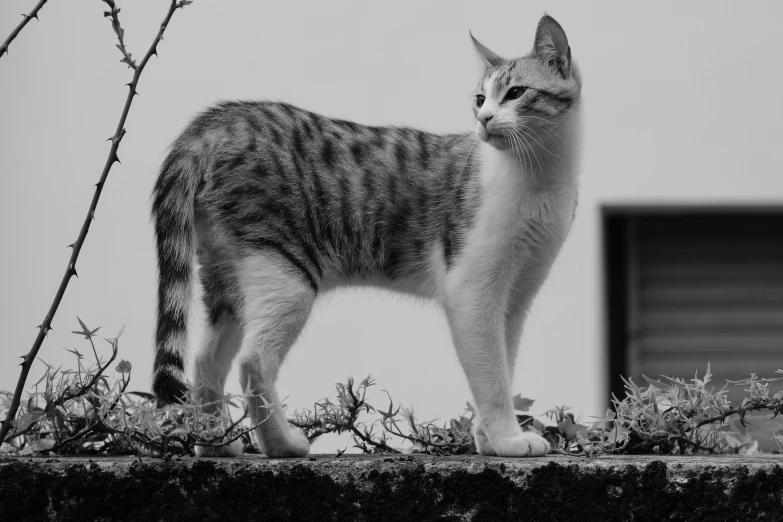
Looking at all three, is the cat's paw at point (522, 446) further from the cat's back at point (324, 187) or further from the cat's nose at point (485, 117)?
the cat's nose at point (485, 117)

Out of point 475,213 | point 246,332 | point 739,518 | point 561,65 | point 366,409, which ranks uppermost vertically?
point 561,65

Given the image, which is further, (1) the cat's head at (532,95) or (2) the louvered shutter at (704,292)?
(2) the louvered shutter at (704,292)

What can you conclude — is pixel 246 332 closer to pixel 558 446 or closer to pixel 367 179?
pixel 367 179

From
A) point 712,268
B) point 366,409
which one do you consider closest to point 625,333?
point 712,268

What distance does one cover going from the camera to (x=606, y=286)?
15.4ft

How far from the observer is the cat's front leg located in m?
2.01

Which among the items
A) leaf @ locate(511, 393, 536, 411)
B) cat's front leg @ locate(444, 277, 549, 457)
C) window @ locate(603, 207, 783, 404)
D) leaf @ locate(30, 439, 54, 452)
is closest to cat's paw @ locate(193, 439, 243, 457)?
leaf @ locate(30, 439, 54, 452)

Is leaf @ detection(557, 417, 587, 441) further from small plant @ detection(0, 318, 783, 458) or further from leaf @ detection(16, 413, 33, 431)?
leaf @ detection(16, 413, 33, 431)

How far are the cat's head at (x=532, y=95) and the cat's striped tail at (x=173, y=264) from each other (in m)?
0.73

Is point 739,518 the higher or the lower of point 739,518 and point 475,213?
the lower

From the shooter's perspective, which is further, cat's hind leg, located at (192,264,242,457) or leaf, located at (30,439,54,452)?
cat's hind leg, located at (192,264,242,457)

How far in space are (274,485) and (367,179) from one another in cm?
86

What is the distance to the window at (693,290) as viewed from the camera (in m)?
4.65

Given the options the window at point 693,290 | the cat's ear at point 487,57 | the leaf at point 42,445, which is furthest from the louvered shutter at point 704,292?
the leaf at point 42,445
